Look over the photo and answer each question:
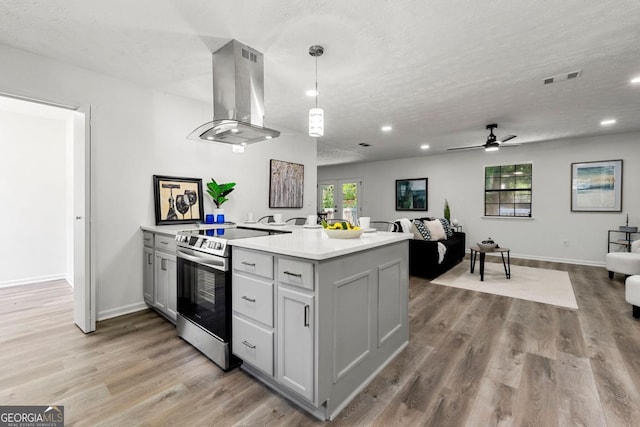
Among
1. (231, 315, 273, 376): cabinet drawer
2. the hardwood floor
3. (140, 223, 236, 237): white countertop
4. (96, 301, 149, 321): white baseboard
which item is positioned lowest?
the hardwood floor

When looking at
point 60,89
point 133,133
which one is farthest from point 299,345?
point 60,89

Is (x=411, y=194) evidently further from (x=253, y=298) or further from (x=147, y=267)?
(x=253, y=298)

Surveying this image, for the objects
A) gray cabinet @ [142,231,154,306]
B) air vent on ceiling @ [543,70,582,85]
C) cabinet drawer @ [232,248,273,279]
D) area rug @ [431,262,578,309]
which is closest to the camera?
cabinet drawer @ [232,248,273,279]

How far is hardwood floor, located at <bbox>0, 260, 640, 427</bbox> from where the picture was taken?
1561 mm

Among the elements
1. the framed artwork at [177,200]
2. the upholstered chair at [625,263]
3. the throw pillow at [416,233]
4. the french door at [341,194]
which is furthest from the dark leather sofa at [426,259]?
the french door at [341,194]

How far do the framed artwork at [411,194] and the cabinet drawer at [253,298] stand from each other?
21.9 ft

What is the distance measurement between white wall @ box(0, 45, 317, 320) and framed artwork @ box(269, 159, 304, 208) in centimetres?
113

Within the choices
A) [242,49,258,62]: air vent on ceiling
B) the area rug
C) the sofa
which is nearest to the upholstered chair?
the area rug

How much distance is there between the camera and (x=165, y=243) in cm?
272

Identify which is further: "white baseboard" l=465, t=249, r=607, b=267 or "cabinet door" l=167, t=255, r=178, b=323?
"white baseboard" l=465, t=249, r=607, b=267

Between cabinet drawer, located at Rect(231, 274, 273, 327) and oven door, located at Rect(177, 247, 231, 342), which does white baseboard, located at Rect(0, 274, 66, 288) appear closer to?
oven door, located at Rect(177, 247, 231, 342)

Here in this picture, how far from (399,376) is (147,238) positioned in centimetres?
277

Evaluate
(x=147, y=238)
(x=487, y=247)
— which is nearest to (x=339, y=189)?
(x=487, y=247)

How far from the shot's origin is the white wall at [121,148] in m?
2.56
